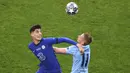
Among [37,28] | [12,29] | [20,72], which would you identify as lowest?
[20,72]

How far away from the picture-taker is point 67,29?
53.7 ft

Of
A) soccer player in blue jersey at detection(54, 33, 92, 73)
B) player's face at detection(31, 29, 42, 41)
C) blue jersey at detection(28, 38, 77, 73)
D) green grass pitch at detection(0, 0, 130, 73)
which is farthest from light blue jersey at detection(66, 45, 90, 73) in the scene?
green grass pitch at detection(0, 0, 130, 73)

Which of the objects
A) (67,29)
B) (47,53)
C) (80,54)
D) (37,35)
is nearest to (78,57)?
(80,54)

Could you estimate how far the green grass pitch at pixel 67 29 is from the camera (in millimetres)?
14172

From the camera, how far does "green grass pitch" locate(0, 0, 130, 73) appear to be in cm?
1417

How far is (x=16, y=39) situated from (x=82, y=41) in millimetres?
6560

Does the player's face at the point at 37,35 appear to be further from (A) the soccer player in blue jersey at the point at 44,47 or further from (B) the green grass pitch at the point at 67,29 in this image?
(B) the green grass pitch at the point at 67,29

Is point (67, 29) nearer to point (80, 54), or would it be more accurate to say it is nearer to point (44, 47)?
point (44, 47)

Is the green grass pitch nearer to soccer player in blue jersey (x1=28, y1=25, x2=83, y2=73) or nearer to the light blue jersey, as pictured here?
soccer player in blue jersey (x1=28, y1=25, x2=83, y2=73)

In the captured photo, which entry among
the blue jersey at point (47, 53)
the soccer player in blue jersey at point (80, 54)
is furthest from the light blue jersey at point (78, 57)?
the blue jersey at point (47, 53)

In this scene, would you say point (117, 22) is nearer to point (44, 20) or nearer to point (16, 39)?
point (44, 20)

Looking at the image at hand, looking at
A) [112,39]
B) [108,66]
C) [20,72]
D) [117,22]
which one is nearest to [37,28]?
[20,72]

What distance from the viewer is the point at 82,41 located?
31.6ft

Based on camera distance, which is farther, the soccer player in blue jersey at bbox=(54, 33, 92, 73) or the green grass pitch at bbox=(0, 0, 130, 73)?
the green grass pitch at bbox=(0, 0, 130, 73)
